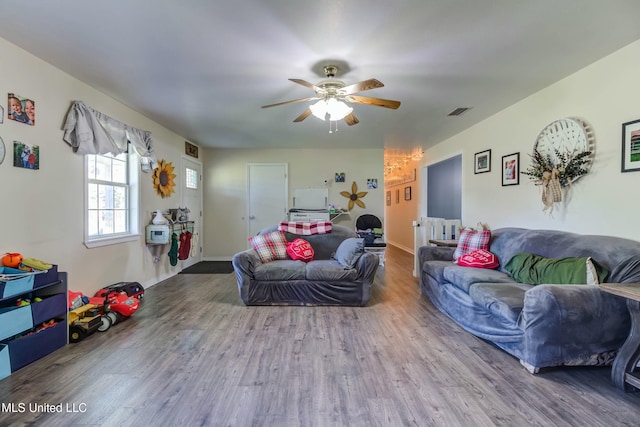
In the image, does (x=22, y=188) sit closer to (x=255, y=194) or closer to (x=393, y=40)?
(x=393, y=40)

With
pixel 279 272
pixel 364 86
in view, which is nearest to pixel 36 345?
pixel 279 272

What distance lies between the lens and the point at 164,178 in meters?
4.71

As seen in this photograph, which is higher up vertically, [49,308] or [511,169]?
[511,169]

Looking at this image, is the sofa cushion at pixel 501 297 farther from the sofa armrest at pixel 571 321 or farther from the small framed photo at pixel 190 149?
the small framed photo at pixel 190 149

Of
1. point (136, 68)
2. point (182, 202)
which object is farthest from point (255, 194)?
point (136, 68)

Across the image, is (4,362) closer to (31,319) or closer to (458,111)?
(31,319)

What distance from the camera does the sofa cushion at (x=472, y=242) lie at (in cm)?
354

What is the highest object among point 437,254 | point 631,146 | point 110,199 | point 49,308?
point 631,146

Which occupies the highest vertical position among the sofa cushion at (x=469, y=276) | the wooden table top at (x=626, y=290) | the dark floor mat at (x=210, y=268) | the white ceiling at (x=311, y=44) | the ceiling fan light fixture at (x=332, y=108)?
the white ceiling at (x=311, y=44)

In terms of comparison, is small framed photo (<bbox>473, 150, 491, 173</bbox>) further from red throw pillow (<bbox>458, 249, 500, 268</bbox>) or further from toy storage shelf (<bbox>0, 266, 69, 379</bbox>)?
toy storage shelf (<bbox>0, 266, 69, 379</bbox>)

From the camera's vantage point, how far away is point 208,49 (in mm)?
2389

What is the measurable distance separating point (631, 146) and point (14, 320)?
15.9 ft

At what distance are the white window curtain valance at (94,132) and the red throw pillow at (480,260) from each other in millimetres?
4226

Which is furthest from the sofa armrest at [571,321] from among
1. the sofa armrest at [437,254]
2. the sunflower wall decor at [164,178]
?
the sunflower wall decor at [164,178]
